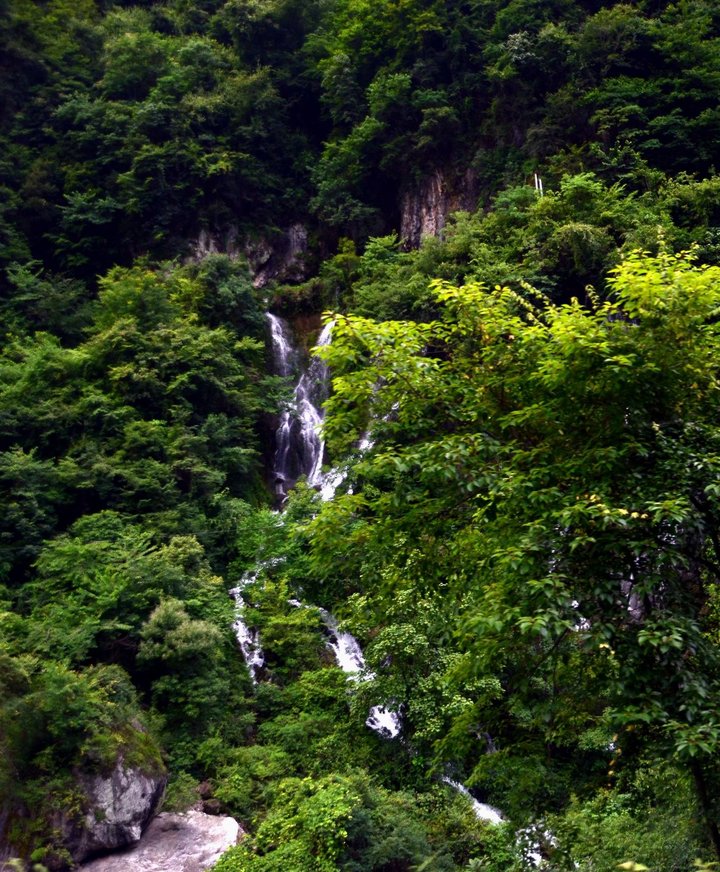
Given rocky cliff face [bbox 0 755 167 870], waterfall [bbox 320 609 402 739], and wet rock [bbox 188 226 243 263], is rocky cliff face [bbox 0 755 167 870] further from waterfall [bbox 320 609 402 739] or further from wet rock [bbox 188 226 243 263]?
wet rock [bbox 188 226 243 263]

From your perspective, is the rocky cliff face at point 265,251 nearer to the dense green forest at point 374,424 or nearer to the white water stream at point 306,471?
the dense green forest at point 374,424

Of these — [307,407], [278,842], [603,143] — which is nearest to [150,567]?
[278,842]

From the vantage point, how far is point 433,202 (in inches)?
962

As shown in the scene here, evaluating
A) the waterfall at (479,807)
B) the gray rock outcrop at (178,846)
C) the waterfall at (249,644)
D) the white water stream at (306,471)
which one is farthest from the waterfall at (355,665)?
the gray rock outcrop at (178,846)

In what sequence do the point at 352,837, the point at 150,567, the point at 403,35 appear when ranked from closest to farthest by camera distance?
the point at 352,837 < the point at 150,567 < the point at 403,35

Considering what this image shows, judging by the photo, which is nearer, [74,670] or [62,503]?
[74,670]

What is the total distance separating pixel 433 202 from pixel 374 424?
20524 mm

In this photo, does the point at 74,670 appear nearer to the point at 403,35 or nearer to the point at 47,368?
the point at 47,368

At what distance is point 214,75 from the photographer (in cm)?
2653

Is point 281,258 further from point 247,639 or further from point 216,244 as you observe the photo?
point 247,639

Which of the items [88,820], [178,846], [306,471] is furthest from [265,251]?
[178,846]

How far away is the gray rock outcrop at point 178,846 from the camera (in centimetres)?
955

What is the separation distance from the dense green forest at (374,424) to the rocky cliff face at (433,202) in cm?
14

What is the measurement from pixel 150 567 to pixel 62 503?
116 inches
